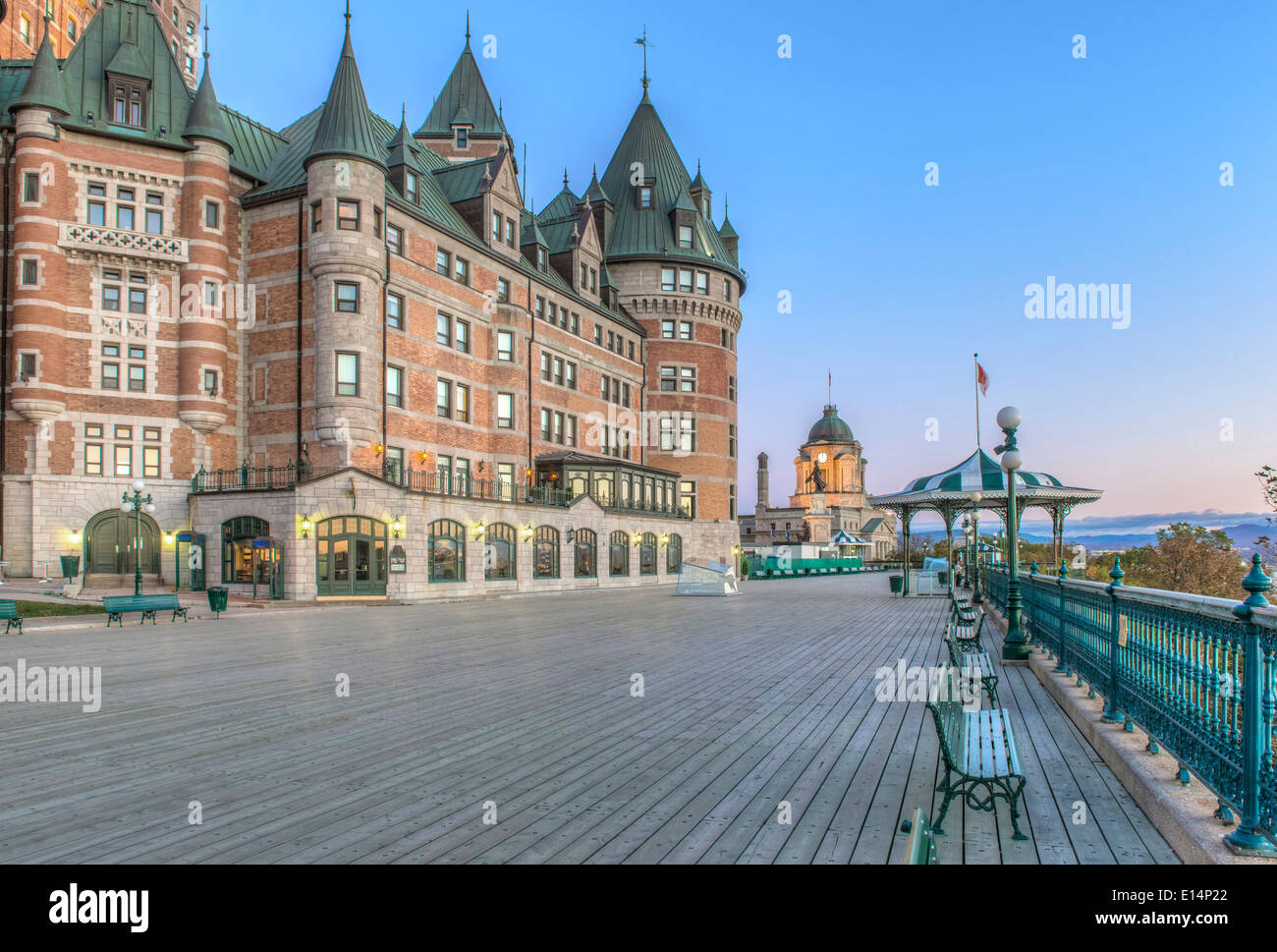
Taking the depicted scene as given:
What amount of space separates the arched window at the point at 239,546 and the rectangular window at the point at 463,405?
11624 millimetres

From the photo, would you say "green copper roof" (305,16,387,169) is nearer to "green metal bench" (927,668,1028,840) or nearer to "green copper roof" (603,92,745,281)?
"green copper roof" (603,92,745,281)

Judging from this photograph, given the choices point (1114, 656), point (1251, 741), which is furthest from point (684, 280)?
point (1251, 741)

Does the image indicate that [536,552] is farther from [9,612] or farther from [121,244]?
[9,612]

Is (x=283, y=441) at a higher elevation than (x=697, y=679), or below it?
higher

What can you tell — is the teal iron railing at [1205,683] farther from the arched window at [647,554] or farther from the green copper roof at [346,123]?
the arched window at [647,554]

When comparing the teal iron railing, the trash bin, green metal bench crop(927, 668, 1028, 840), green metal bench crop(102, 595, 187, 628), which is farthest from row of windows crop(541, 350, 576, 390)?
green metal bench crop(927, 668, 1028, 840)

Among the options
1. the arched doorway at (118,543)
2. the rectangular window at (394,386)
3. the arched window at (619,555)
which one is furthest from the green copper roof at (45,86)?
the arched window at (619,555)

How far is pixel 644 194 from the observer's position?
57.3 m

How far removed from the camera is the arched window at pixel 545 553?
127 ft

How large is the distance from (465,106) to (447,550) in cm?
3475

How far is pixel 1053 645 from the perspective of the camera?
12.0 meters

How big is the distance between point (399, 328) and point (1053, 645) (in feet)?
99.3
